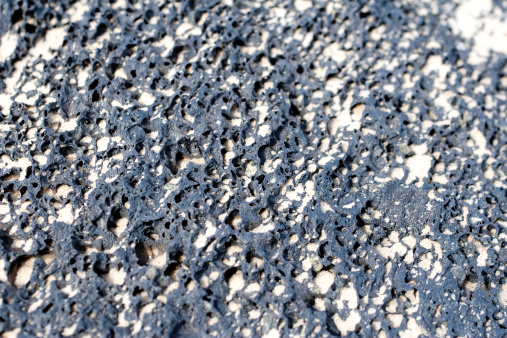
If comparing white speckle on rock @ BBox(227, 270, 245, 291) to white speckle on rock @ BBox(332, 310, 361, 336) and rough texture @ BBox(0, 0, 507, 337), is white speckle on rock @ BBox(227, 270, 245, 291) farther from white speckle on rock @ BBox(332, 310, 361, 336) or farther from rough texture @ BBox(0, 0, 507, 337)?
white speckle on rock @ BBox(332, 310, 361, 336)

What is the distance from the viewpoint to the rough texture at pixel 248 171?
2.85 feet

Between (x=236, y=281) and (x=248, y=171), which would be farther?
(x=248, y=171)

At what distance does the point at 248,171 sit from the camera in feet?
3.28

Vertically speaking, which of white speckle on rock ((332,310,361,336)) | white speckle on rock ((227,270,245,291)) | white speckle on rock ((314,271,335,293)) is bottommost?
white speckle on rock ((332,310,361,336))

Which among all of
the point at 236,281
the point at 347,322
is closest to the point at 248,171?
the point at 236,281

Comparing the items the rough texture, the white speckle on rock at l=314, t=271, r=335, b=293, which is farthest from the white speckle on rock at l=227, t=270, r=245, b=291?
the white speckle on rock at l=314, t=271, r=335, b=293

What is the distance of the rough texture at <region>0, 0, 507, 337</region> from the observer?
0.87 metres

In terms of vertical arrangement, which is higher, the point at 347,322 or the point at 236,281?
the point at 236,281

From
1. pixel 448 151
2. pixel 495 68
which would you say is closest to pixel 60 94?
pixel 448 151

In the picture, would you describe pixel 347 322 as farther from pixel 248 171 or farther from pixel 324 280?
pixel 248 171

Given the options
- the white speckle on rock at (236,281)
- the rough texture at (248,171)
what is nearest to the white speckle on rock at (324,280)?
the rough texture at (248,171)

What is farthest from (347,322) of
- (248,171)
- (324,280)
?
(248,171)

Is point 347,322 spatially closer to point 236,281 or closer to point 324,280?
point 324,280

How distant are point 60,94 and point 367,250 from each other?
75cm
